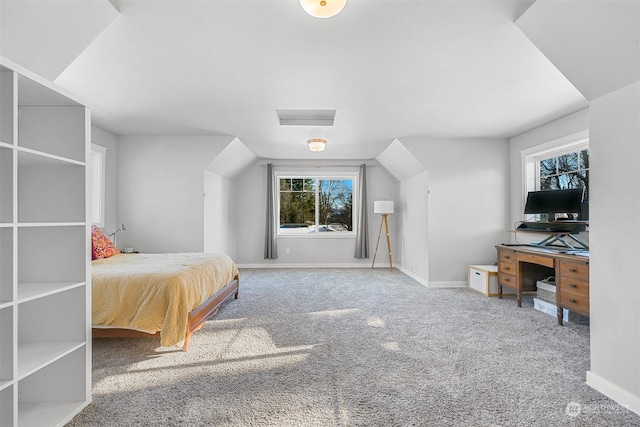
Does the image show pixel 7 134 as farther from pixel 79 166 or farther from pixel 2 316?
pixel 2 316

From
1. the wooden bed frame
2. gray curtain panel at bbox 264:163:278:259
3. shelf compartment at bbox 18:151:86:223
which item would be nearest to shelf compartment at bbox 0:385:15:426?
shelf compartment at bbox 18:151:86:223

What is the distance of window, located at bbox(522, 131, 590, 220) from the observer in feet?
13.1

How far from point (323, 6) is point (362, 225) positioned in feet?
18.1

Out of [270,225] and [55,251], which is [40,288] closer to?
[55,251]

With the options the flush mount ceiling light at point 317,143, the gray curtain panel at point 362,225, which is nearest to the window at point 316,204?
the gray curtain panel at point 362,225

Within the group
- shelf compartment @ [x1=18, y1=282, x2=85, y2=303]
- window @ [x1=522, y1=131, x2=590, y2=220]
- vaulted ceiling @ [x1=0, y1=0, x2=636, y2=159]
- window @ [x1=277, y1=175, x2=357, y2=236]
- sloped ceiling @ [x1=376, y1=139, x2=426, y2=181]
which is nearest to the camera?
shelf compartment @ [x1=18, y1=282, x2=85, y2=303]

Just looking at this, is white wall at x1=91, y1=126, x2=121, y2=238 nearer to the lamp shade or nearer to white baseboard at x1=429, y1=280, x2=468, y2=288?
the lamp shade

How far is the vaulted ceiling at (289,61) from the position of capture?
2021 millimetres

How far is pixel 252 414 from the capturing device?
1844 millimetres

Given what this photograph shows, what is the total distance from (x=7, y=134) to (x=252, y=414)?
1.83 m

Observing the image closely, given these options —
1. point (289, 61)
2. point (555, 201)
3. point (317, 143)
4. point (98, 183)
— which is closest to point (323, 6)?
point (289, 61)

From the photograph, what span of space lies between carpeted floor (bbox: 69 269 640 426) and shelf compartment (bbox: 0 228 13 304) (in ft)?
2.79

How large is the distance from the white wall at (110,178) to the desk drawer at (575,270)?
5.87 m

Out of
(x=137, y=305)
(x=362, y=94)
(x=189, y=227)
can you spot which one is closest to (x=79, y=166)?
(x=137, y=305)
